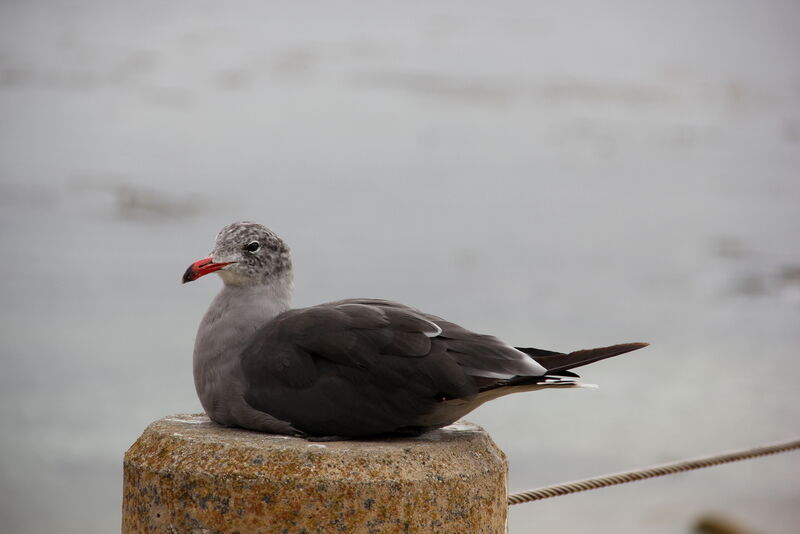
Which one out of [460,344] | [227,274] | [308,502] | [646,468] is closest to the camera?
[308,502]

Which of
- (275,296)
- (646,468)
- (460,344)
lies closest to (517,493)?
(646,468)

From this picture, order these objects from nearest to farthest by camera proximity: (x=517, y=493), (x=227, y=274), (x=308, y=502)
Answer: (x=308, y=502) → (x=227, y=274) → (x=517, y=493)

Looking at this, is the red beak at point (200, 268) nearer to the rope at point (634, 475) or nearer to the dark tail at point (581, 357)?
the dark tail at point (581, 357)

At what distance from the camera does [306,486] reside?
3.39 metres

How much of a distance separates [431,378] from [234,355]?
76 cm

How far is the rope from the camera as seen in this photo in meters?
4.54

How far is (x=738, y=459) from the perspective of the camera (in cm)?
558

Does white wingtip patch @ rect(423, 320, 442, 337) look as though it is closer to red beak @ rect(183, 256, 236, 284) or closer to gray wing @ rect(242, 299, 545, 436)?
gray wing @ rect(242, 299, 545, 436)

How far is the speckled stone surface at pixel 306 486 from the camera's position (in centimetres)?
340

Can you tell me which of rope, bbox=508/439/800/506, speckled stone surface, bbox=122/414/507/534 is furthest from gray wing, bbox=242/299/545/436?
rope, bbox=508/439/800/506

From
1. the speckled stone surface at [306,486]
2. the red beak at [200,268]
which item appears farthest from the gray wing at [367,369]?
the red beak at [200,268]

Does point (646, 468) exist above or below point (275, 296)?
below

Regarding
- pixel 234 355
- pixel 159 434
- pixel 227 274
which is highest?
pixel 227 274

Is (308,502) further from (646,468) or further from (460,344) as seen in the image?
(646,468)
